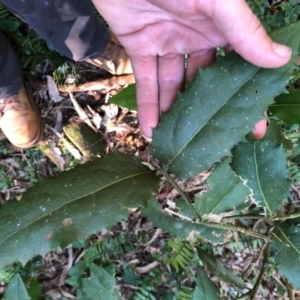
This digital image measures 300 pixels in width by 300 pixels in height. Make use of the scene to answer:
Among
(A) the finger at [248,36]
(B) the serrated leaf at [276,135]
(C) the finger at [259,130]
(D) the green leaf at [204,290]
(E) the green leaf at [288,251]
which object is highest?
(A) the finger at [248,36]

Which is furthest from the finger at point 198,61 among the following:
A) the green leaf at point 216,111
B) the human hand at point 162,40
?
the green leaf at point 216,111

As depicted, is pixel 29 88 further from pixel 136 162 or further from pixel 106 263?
pixel 136 162

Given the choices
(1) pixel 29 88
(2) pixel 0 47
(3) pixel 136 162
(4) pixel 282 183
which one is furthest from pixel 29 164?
(4) pixel 282 183

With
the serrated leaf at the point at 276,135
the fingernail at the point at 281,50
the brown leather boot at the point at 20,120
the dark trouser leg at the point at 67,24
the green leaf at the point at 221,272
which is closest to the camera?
the fingernail at the point at 281,50

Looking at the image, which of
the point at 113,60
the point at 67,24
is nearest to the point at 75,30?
the point at 67,24

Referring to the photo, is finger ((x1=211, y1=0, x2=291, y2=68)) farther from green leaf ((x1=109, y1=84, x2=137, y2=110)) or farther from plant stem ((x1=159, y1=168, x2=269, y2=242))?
green leaf ((x1=109, y1=84, x2=137, y2=110))

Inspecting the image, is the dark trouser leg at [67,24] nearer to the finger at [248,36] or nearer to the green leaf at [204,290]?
the finger at [248,36]
